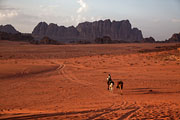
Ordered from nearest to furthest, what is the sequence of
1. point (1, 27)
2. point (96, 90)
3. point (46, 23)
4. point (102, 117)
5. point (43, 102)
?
point (102, 117) < point (43, 102) < point (96, 90) < point (1, 27) < point (46, 23)

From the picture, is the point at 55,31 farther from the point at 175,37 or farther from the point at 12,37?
the point at 175,37

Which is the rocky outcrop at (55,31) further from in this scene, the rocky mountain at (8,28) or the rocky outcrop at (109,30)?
the rocky mountain at (8,28)

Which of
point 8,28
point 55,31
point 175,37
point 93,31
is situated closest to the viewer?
point 175,37

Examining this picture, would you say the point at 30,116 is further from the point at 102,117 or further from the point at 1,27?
the point at 1,27

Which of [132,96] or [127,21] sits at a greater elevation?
[127,21]

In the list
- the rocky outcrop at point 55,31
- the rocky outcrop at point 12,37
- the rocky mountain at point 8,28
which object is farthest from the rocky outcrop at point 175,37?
the rocky mountain at point 8,28

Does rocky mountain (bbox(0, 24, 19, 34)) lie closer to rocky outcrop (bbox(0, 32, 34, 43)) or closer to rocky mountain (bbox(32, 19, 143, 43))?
rocky mountain (bbox(32, 19, 143, 43))

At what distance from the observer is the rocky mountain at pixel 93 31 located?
137000 millimetres

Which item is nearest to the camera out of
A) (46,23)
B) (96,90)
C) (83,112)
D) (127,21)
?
(83,112)

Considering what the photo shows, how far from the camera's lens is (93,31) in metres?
143

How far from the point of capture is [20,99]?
1066cm

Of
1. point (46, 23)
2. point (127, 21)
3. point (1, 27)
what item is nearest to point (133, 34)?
point (127, 21)

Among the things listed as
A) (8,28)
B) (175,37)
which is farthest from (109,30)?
(8,28)

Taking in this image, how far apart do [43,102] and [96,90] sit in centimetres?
431
